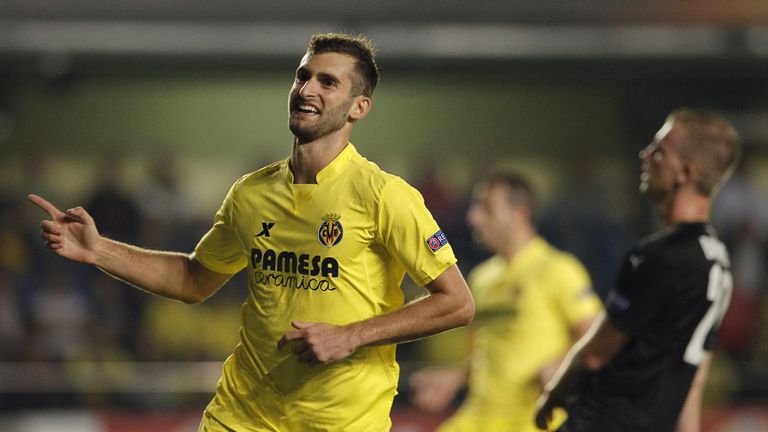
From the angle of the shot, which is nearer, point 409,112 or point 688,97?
point 688,97

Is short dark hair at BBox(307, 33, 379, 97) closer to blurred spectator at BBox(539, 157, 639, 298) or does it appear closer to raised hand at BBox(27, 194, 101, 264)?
raised hand at BBox(27, 194, 101, 264)

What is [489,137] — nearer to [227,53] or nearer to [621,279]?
[227,53]

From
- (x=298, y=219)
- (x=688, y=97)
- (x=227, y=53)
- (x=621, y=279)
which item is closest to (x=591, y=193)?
(x=688, y=97)

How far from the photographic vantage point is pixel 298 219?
13.2 ft

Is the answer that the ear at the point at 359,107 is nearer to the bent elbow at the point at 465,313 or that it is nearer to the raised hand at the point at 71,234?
the bent elbow at the point at 465,313

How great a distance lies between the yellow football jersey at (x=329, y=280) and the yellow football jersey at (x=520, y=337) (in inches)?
92.1

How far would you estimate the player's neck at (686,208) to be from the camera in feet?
15.7

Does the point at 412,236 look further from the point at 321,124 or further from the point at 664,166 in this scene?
the point at 664,166

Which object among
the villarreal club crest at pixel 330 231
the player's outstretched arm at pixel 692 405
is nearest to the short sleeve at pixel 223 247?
the villarreal club crest at pixel 330 231

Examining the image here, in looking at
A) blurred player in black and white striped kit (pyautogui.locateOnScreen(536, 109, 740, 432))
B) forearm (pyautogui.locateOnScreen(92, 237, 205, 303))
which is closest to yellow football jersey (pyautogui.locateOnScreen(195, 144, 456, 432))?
forearm (pyautogui.locateOnScreen(92, 237, 205, 303))

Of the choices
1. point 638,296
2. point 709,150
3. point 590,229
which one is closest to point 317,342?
point 638,296

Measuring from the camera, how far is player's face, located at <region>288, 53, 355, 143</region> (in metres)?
3.98

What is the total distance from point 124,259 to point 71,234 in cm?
20

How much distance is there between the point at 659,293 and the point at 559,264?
6.70ft
